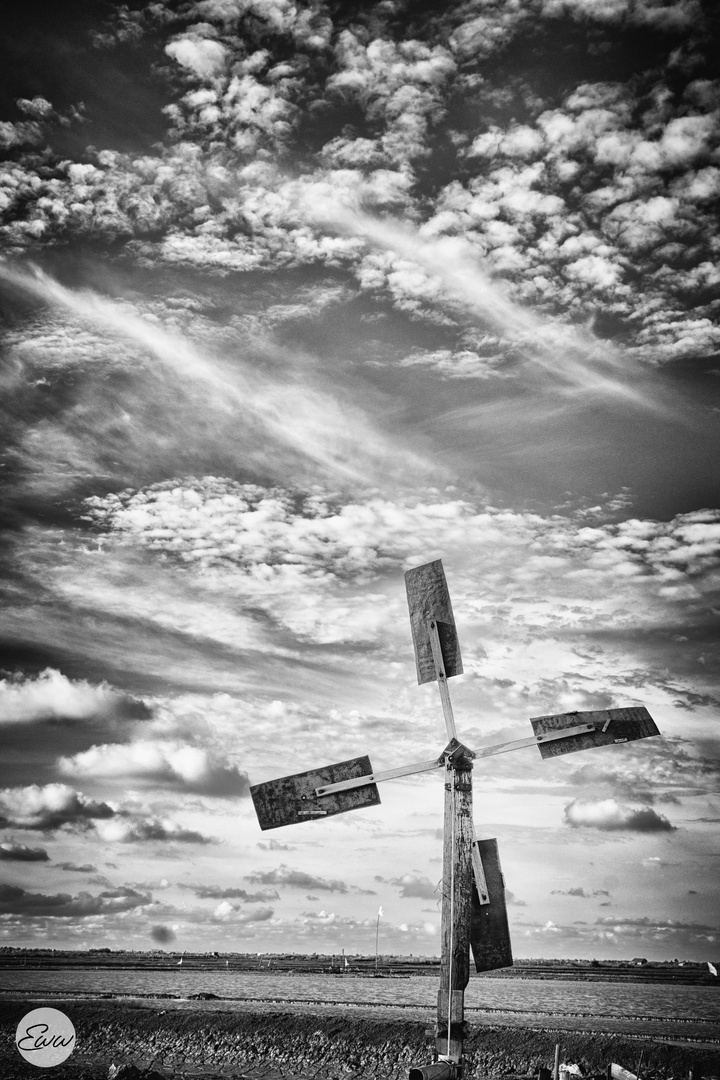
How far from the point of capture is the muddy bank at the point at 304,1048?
23062mm

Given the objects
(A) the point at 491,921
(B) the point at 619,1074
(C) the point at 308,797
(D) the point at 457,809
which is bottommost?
(B) the point at 619,1074

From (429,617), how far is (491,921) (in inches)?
150

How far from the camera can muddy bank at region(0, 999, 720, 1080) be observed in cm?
2306

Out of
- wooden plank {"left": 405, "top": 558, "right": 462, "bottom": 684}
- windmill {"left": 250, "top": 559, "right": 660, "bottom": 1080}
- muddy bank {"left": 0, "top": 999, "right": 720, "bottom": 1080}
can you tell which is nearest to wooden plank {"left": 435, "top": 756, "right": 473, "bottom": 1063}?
windmill {"left": 250, "top": 559, "right": 660, "bottom": 1080}

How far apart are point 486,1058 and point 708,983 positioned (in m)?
66.8

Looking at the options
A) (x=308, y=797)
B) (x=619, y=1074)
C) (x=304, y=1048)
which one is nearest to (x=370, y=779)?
(x=308, y=797)

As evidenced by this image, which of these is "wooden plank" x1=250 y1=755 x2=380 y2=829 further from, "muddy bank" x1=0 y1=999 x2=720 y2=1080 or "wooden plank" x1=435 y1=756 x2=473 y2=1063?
"muddy bank" x1=0 y1=999 x2=720 y2=1080

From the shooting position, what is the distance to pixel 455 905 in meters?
8.80

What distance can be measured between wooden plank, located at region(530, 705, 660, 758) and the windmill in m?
0.01

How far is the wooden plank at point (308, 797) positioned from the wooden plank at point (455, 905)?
1143 millimetres

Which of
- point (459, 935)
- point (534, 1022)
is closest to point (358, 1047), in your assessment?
point (534, 1022)

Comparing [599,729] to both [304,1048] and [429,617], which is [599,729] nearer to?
[429,617]

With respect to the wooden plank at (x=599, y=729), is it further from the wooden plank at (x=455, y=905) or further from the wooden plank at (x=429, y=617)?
the wooden plank at (x=429, y=617)

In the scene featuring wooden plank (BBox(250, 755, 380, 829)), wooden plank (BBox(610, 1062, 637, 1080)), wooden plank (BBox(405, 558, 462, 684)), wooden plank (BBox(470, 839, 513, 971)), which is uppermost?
wooden plank (BBox(405, 558, 462, 684))
